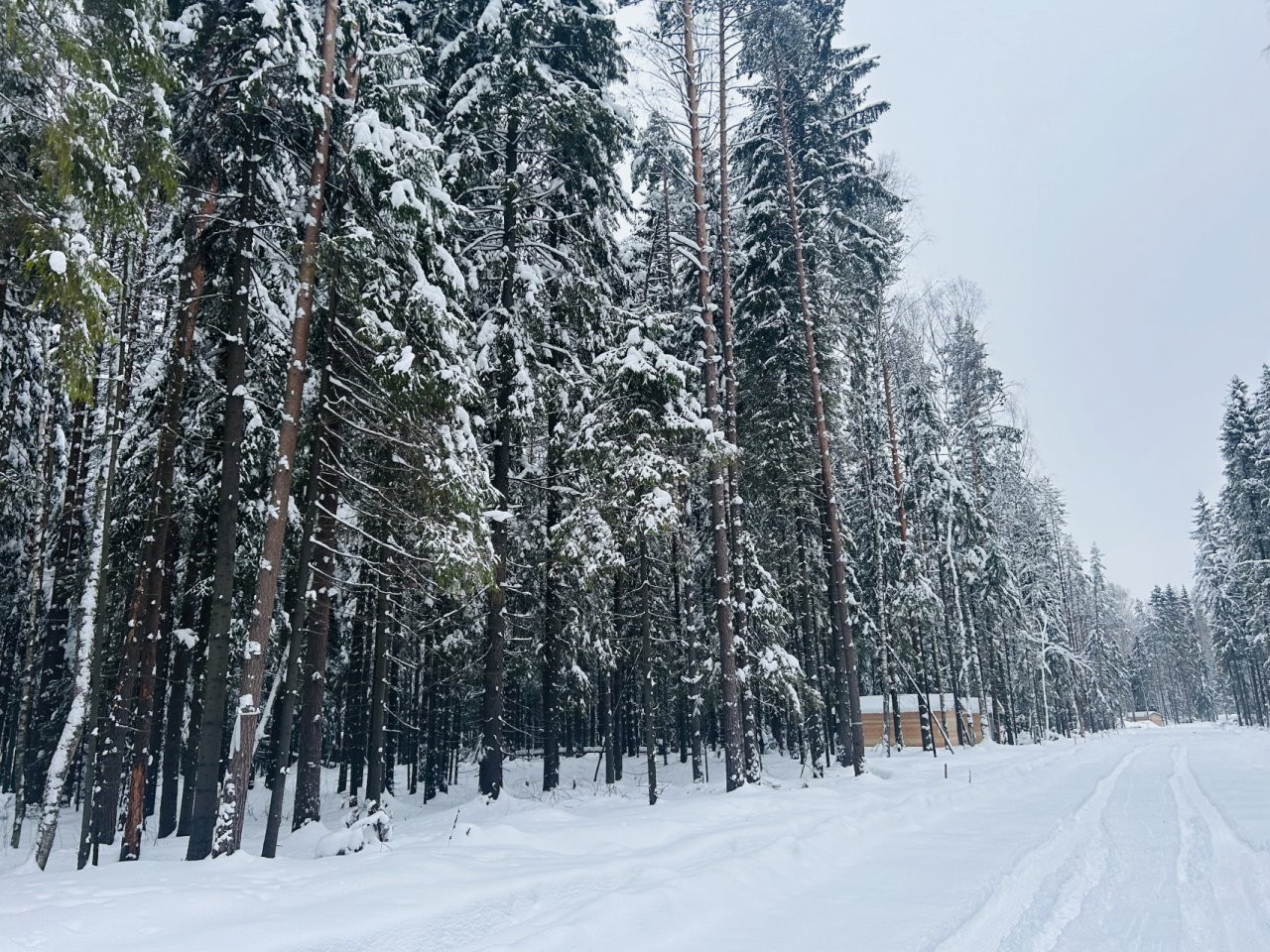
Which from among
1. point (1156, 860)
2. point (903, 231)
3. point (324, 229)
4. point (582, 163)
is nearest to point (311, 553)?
point (324, 229)

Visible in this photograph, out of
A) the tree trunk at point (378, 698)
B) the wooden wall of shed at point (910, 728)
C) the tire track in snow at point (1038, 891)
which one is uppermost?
the tree trunk at point (378, 698)

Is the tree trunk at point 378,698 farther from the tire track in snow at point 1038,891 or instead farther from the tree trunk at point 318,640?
the tire track in snow at point 1038,891

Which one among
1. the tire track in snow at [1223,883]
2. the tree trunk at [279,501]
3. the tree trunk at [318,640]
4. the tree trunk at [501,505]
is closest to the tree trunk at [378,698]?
the tree trunk at [318,640]

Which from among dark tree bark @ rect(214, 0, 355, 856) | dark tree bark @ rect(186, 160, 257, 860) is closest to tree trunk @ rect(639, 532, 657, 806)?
dark tree bark @ rect(214, 0, 355, 856)

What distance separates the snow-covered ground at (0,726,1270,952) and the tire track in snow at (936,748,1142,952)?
0.03 m

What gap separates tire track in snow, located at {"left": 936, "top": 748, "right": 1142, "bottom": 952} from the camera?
16.8 feet

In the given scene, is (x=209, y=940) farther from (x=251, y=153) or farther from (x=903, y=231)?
(x=903, y=231)

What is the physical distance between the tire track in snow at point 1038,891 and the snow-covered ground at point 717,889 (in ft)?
0.09

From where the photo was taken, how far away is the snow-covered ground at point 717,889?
5.01 m

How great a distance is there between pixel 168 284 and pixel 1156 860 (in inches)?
668

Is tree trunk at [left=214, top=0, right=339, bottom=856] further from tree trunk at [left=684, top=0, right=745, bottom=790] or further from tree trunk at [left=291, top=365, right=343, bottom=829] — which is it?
Result: tree trunk at [left=684, top=0, right=745, bottom=790]

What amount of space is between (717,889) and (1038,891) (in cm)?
305

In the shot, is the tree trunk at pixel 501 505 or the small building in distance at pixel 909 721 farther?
the small building in distance at pixel 909 721

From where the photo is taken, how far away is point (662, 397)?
45.8ft
